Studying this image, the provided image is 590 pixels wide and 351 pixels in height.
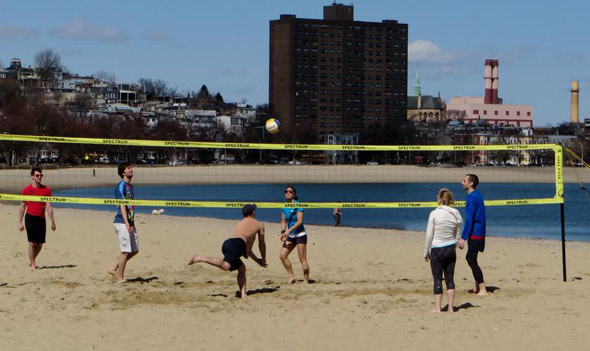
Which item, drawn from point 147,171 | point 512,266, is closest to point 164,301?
point 512,266

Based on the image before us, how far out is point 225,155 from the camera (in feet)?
369

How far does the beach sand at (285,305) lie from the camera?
8.57 metres

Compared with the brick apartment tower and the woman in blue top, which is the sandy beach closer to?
the woman in blue top

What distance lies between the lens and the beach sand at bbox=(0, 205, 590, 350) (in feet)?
28.1

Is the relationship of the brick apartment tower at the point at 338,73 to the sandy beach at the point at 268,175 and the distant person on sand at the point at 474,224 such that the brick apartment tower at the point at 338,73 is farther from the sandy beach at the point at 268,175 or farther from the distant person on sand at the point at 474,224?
the distant person on sand at the point at 474,224

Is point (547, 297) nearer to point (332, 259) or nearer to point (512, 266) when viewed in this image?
point (512, 266)

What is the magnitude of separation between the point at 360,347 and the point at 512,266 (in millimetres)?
6154

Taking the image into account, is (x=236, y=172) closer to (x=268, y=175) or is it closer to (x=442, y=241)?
A: (x=268, y=175)

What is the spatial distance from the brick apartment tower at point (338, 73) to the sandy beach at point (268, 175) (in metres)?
49.6

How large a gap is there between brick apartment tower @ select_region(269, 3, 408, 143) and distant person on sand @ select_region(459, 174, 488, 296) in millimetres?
134747

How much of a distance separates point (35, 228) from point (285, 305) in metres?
4.22

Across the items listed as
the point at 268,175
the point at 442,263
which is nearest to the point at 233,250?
the point at 442,263

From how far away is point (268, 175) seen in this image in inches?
3342

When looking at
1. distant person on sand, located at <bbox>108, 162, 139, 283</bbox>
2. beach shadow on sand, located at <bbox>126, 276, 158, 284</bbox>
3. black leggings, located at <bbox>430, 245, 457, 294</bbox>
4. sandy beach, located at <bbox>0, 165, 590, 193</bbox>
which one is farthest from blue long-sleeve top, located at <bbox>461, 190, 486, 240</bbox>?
sandy beach, located at <bbox>0, 165, 590, 193</bbox>
